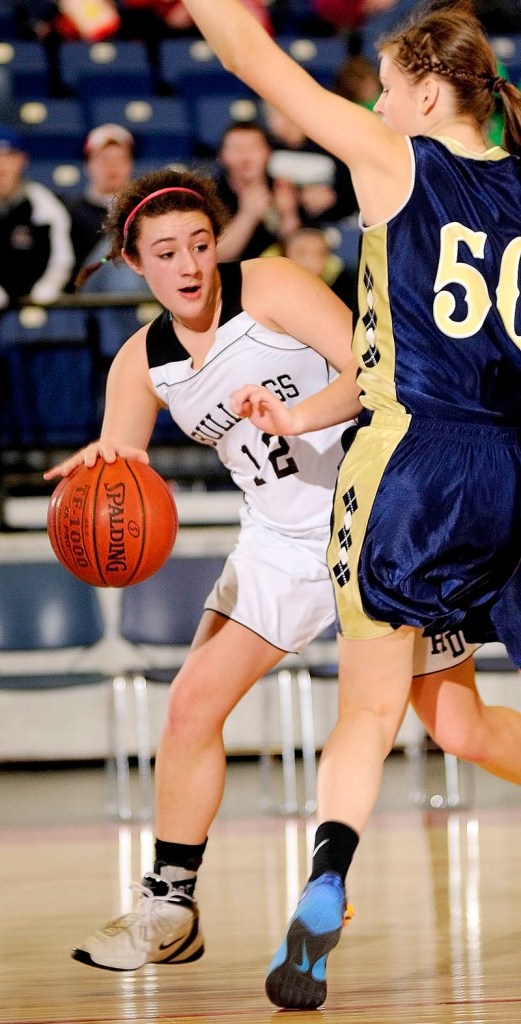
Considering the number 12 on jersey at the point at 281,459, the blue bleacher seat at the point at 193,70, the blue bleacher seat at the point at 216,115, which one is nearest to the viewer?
the number 12 on jersey at the point at 281,459

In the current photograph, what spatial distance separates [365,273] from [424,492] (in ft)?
1.43

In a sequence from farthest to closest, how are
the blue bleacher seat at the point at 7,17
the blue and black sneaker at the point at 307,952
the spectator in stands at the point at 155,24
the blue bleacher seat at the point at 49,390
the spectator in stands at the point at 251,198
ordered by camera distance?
the blue bleacher seat at the point at 7,17 → the spectator in stands at the point at 155,24 → the spectator in stands at the point at 251,198 → the blue bleacher seat at the point at 49,390 → the blue and black sneaker at the point at 307,952

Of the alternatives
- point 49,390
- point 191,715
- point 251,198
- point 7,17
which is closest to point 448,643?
point 191,715

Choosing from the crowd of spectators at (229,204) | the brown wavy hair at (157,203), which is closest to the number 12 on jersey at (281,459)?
the brown wavy hair at (157,203)

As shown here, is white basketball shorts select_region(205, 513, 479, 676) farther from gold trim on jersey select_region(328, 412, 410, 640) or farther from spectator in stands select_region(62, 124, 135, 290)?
spectator in stands select_region(62, 124, 135, 290)

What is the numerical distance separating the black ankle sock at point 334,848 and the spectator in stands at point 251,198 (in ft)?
17.6

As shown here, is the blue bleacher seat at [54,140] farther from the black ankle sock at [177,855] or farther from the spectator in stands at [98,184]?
the black ankle sock at [177,855]

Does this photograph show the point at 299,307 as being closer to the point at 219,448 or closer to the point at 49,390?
the point at 219,448

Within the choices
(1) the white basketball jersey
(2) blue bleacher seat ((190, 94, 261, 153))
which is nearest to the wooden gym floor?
(1) the white basketball jersey

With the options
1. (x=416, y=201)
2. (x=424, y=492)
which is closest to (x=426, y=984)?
(x=424, y=492)

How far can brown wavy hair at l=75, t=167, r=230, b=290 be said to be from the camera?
320cm

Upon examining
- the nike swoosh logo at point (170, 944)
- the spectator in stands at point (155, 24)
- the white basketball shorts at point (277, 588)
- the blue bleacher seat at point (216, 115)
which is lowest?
the nike swoosh logo at point (170, 944)

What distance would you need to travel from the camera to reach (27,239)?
7.86m

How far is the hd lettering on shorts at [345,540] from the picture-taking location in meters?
2.63
